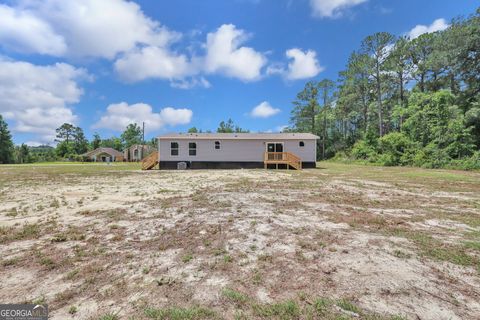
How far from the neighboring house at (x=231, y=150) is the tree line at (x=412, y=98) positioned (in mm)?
8160

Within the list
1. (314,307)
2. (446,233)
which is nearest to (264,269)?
(314,307)

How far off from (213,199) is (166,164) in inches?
542

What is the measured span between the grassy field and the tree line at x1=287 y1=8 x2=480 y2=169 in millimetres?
16066

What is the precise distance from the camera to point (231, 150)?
19078 mm

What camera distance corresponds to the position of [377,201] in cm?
595

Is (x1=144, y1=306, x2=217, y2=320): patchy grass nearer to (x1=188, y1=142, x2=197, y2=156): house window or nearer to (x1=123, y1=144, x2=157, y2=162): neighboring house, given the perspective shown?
(x1=188, y1=142, x2=197, y2=156): house window

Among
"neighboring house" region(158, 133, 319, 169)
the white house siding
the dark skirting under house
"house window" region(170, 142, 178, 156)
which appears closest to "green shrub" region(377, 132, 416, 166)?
"neighboring house" region(158, 133, 319, 169)

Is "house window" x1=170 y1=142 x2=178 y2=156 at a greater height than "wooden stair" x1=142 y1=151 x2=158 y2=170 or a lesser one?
greater

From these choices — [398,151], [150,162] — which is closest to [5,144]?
[150,162]

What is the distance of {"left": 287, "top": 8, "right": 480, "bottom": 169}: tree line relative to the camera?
1750 centimetres

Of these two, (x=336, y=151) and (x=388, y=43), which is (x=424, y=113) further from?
(x=336, y=151)

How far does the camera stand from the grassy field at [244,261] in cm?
194

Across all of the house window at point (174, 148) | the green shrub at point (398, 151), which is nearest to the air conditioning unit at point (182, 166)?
the house window at point (174, 148)

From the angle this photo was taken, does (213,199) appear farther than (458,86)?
No
